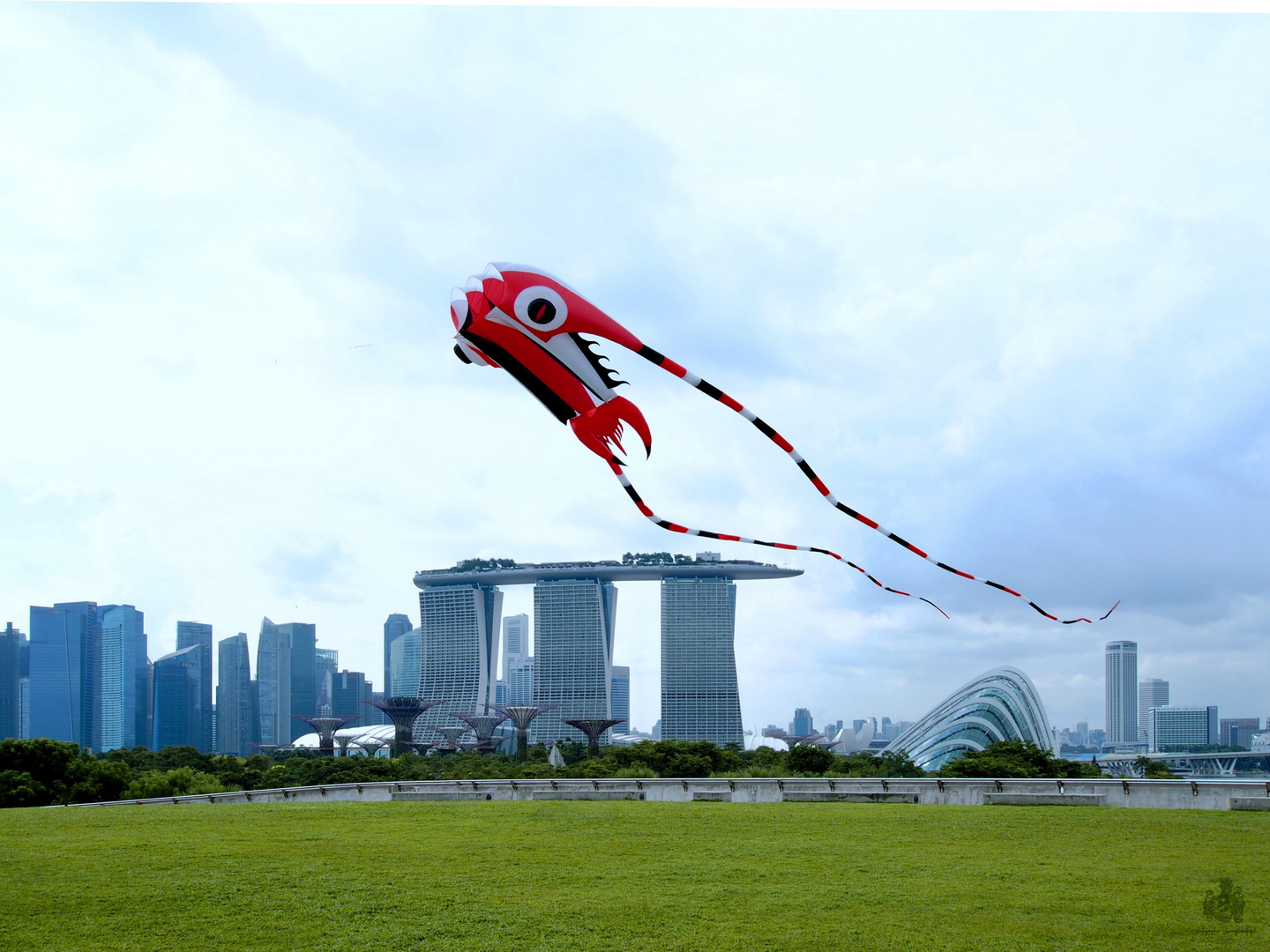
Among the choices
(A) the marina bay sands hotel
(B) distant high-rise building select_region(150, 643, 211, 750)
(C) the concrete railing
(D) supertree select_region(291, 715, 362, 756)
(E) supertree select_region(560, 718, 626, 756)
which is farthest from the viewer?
(B) distant high-rise building select_region(150, 643, 211, 750)

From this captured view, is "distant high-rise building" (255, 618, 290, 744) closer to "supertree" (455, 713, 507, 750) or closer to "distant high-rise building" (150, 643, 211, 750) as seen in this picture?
"distant high-rise building" (150, 643, 211, 750)

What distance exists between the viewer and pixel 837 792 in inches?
779

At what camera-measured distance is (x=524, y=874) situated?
11977mm

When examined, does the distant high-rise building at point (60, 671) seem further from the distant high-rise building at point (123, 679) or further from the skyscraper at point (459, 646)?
the skyscraper at point (459, 646)

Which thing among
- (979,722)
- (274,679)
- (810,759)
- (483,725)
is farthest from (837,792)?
(274,679)

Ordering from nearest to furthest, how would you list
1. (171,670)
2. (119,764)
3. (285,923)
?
(285,923) < (119,764) < (171,670)

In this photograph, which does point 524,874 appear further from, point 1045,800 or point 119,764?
point 119,764

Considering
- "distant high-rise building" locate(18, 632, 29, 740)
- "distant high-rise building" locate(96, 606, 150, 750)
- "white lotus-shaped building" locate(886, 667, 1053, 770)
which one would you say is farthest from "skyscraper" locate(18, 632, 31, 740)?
"white lotus-shaped building" locate(886, 667, 1053, 770)

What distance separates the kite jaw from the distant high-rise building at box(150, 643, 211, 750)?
549ft

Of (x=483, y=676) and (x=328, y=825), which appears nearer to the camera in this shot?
(x=328, y=825)

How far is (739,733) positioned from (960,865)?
130864 millimetres

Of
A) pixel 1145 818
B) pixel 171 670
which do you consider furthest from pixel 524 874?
pixel 171 670

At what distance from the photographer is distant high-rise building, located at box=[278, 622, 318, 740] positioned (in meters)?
189

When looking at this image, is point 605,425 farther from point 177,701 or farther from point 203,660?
point 203,660
